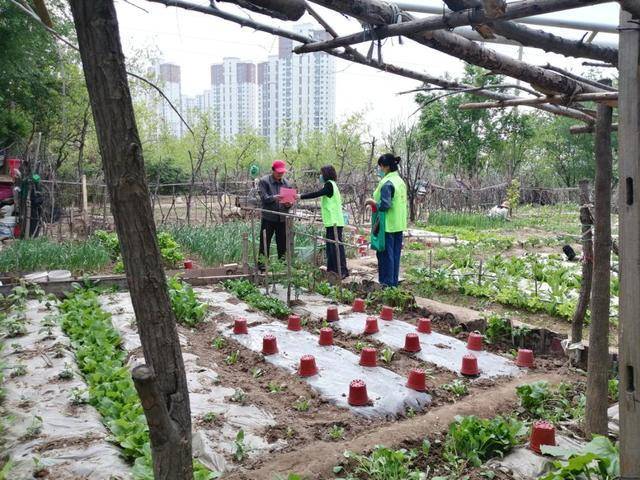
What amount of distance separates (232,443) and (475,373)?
223 cm

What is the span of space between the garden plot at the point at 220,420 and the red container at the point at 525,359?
2.37m

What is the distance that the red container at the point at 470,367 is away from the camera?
179 inches

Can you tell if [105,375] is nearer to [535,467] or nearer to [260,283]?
[535,467]

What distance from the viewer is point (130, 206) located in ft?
4.65

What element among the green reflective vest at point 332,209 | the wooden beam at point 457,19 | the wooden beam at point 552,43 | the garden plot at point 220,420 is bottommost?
the garden plot at point 220,420

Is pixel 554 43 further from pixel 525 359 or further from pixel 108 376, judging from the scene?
pixel 108 376

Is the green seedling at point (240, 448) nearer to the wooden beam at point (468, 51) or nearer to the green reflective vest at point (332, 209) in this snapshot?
the wooden beam at point (468, 51)

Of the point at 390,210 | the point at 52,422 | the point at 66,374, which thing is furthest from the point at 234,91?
the point at 52,422

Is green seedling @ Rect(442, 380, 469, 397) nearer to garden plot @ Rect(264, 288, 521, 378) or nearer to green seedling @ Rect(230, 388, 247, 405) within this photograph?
garden plot @ Rect(264, 288, 521, 378)

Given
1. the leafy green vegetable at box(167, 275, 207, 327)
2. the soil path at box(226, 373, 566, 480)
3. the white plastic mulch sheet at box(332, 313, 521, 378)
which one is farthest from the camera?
the leafy green vegetable at box(167, 275, 207, 327)

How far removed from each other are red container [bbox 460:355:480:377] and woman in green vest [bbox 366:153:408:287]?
236 centimetres

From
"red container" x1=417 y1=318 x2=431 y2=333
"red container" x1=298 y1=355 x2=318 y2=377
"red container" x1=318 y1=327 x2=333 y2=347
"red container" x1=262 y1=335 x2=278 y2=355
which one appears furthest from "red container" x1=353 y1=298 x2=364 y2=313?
"red container" x1=298 y1=355 x2=318 y2=377

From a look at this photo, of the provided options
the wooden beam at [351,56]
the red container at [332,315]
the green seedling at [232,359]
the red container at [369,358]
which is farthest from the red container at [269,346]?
the wooden beam at [351,56]

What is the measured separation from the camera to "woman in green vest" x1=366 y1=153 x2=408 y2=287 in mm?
6711
